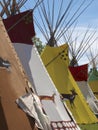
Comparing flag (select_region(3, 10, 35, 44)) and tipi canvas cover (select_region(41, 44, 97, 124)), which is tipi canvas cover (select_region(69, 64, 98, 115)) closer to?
tipi canvas cover (select_region(41, 44, 97, 124))

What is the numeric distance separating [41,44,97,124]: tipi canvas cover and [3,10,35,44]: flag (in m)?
3.81

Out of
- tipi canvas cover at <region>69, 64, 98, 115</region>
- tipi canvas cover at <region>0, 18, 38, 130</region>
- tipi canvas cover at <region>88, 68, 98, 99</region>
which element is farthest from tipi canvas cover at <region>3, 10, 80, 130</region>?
tipi canvas cover at <region>88, 68, 98, 99</region>

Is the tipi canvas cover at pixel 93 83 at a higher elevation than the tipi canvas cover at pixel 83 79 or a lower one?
lower

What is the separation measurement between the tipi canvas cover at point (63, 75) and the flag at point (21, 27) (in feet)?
12.5

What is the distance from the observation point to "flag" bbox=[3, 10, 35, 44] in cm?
1004

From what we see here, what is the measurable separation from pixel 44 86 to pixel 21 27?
4.81 feet

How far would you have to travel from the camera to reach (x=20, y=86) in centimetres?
720

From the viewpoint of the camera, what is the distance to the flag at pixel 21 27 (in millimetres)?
10039

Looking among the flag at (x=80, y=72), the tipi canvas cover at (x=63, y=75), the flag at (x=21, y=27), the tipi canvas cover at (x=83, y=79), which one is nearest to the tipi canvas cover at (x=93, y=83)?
the tipi canvas cover at (x=83, y=79)

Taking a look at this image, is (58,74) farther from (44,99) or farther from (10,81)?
(10,81)

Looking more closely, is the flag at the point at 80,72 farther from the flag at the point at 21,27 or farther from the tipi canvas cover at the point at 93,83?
the flag at the point at 21,27

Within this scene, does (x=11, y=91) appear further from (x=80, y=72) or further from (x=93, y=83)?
(x=93, y=83)

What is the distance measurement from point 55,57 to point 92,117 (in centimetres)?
236

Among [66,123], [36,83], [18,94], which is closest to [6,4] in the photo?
[36,83]
